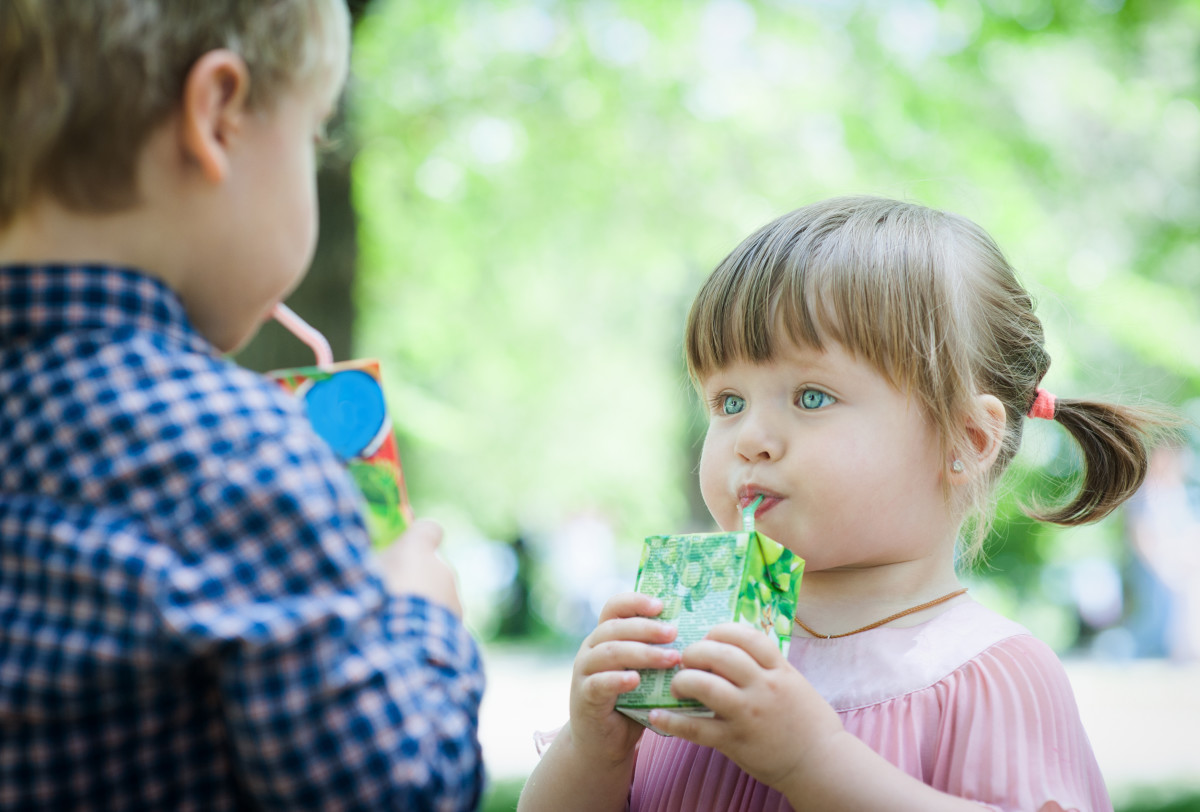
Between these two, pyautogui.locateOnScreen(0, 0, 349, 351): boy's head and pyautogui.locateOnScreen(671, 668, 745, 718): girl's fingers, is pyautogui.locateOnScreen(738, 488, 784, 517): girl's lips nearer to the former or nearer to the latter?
pyautogui.locateOnScreen(671, 668, 745, 718): girl's fingers

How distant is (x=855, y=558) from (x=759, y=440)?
25 cm

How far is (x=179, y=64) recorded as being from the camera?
1.21 m

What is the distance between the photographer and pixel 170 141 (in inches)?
47.9

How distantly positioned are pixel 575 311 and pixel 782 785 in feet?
45.8

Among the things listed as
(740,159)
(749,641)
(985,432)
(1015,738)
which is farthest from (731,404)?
(740,159)

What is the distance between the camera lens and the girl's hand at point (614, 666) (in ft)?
4.81

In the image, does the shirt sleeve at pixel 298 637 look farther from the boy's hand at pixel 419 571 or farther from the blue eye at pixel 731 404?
the blue eye at pixel 731 404

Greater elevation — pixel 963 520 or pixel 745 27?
pixel 745 27

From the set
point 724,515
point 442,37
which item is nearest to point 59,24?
point 724,515

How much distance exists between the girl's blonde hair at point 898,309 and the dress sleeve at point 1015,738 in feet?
1.08

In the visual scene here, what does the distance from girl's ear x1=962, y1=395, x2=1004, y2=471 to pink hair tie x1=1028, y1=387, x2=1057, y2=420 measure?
0.67 feet

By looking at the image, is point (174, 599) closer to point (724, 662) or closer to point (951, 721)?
point (724, 662)

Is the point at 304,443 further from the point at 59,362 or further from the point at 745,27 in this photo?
the point at 745,27

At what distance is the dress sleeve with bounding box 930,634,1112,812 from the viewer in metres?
1.50
